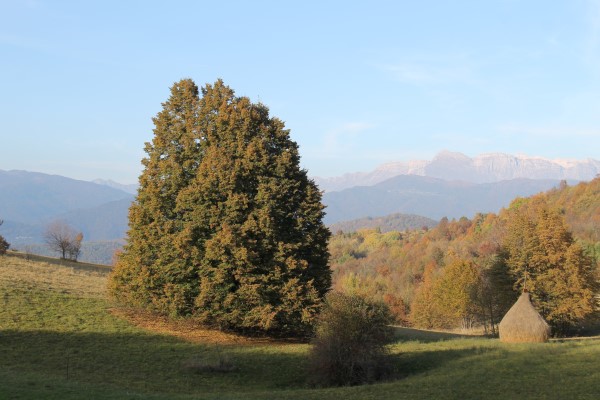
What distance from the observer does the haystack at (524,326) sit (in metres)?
31.3

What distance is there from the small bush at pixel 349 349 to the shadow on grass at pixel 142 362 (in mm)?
1649

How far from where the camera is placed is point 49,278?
146 ft

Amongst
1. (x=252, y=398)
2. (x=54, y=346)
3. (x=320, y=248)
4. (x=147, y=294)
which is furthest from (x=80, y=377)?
(x=320, y=248)

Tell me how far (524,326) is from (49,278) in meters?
38.0

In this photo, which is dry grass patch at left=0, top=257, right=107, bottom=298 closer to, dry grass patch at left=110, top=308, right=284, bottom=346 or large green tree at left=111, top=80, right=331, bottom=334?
dry grass patch at left=110, top=308, right=284, bottom=346

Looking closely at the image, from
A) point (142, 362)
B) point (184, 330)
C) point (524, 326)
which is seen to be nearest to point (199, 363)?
point (142, 362)

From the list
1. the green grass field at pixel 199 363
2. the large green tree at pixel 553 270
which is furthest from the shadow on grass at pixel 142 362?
the large green tree at pixel 553 270

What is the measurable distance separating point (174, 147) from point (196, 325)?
12633mm

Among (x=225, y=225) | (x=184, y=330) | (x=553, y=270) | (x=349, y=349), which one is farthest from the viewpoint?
(x=553, y=270)

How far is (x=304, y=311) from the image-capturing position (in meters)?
32.0

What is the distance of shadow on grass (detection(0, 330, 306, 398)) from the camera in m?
23.4

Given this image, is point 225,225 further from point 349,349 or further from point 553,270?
point 553,270

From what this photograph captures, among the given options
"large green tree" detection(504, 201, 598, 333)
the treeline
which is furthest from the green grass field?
"large green tree" detection(504, 201, 598, 333)

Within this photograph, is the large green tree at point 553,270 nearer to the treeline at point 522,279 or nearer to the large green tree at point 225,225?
the treeline at point 522,279
